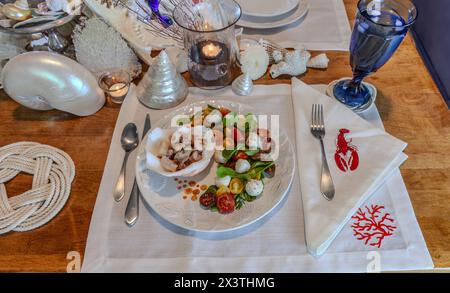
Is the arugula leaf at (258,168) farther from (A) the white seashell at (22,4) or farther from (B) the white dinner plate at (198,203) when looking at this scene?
(A) the white seashell at (22,4)

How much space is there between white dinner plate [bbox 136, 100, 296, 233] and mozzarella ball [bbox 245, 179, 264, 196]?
1 centimetres

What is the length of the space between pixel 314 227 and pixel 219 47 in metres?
0.42

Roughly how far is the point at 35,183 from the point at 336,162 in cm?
50

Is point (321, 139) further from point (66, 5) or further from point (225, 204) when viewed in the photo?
point (66, 5)

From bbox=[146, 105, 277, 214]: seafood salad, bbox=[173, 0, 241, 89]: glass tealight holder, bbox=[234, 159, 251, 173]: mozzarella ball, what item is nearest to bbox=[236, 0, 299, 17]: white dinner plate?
bbox=[173, 0, 241, 89]: glass tealight holder

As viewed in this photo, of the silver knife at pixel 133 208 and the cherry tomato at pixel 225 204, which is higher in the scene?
the cherry tomato at pixel 225 204

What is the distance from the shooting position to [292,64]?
28.4 inches

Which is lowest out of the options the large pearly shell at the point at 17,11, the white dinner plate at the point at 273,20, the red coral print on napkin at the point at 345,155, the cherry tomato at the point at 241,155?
the red coral print on napkin at the point at 345,155

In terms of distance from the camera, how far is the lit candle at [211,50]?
0.71 metres

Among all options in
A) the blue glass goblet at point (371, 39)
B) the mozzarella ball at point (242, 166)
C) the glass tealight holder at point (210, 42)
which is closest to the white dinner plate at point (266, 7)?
the glass tealight holder at point (210, 42)

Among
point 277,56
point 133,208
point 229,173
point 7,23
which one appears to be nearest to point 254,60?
point 277,56

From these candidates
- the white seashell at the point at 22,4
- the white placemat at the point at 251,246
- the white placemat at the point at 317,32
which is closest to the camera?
the white placemat at the point at 251,246

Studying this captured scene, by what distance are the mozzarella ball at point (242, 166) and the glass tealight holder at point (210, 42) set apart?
24 cm

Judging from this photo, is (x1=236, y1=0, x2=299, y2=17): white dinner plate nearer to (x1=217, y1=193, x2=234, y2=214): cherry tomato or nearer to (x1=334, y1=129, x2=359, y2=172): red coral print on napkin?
(x1=334, y1=129, x2=359, y2=172): red coral print on napkin
